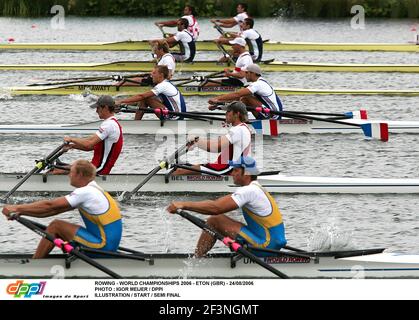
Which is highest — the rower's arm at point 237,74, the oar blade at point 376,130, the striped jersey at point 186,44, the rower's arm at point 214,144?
the rower's arm at point 214,144

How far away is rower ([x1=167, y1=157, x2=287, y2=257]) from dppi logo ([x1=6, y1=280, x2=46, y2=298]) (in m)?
2.08

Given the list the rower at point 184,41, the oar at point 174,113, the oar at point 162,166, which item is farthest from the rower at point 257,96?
the rower at point 184,41

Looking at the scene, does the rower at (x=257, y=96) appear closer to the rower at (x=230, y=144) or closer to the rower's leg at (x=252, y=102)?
the rower's leg at (x=252, y=102)

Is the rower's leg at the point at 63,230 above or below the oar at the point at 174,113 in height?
above

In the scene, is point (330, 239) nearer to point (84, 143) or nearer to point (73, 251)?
point (84, 143)

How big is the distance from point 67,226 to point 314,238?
5.54m

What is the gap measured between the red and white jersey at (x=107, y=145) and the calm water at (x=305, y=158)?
84cm

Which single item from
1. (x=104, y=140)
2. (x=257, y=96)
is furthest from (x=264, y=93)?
(x=104, y=140)

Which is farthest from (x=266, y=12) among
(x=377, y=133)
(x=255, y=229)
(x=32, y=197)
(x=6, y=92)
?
(x=255, y=229)

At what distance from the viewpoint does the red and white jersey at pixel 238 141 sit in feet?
65.5

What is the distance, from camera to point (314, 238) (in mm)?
19641

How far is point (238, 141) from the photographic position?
794 inches

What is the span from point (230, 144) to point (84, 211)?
5.51 m

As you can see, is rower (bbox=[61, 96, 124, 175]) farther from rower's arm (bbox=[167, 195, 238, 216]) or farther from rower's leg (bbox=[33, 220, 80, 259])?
rower's arm (bbox=[167, 195, 238, 216])
